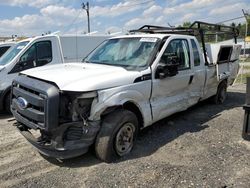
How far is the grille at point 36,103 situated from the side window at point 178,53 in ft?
7.48

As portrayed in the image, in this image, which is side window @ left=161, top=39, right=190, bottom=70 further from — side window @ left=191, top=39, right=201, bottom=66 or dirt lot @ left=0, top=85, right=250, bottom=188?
dirt lot @ left=0, top=85, right=250, bottom=188

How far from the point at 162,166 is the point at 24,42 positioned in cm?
618

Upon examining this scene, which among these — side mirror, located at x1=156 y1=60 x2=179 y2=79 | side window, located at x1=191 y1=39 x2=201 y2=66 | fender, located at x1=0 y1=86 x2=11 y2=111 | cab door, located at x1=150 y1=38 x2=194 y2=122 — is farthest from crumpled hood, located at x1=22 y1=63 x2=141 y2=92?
fender, located at x1=0 y1=86 x2=11 y2=111

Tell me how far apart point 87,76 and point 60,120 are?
0.77 meters

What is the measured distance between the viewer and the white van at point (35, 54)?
7.73 meters

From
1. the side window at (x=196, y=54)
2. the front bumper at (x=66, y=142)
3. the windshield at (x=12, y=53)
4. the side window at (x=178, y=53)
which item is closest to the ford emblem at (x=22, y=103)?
the front bumper at (x=66, y=142)

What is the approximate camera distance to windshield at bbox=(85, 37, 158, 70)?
16.9 feet

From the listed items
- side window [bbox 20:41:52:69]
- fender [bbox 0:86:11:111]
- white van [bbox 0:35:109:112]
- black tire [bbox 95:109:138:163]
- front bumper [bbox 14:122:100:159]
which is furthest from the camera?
side window [bbox 20:41:52:69]

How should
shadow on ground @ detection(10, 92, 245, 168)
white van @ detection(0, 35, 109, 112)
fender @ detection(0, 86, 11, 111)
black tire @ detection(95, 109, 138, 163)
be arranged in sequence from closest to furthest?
black tire @ detection(95, 109, 138, 163) → shadow on ground @ detection(10, 92, 245, 168) → fender @ detection(0, 86, 11, 111) → white van @ detection(0, 35, 109, 112)

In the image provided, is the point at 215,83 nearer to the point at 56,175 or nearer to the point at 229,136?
the point at 229,136

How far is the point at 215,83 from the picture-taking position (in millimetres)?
7621

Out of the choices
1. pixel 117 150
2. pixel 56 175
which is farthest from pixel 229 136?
pixel 56 175

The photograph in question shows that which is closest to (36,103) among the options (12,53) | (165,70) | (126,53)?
(126,53)

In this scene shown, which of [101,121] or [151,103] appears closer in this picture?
[101,121]
